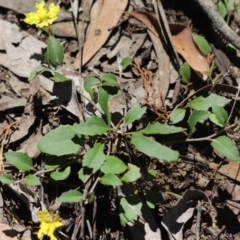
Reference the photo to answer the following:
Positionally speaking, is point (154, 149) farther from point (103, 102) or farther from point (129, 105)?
point (129, 105)

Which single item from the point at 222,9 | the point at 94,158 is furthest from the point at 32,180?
the point at 222,9

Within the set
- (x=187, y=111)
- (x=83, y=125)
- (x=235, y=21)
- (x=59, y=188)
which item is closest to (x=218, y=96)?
(x=187, y=111)

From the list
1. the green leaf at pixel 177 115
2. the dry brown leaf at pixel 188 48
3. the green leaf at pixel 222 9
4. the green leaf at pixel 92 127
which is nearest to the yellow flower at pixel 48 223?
the green leaf at pixel 92 127

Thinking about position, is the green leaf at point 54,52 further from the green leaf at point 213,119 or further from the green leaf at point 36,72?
the green leaf at point 213,119

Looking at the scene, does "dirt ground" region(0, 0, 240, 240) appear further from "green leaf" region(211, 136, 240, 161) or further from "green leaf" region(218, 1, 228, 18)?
"green leaf" region(211, 136, 240, 161)

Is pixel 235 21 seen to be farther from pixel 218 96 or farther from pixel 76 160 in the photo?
pixel 76 160

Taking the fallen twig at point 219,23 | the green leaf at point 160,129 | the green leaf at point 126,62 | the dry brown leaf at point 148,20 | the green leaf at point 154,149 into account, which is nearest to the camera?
the green leaf at point 154,149
